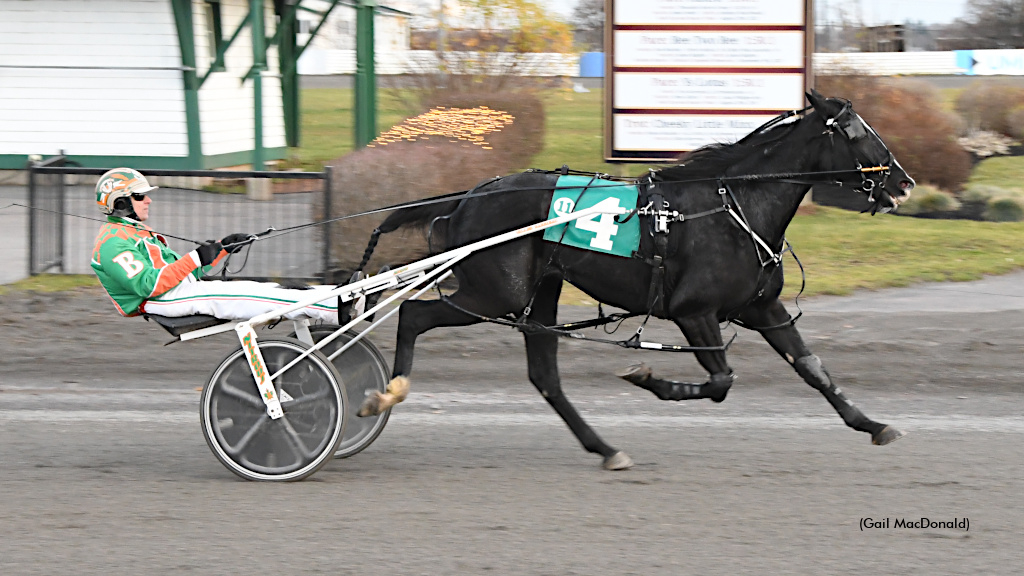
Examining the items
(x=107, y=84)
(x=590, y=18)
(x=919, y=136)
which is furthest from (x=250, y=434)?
(x=590, y=18)

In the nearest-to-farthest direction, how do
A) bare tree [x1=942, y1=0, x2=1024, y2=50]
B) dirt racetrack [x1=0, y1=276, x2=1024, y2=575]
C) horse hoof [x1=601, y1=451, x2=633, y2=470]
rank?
dirt racetrack [x1=0, y1=276, x2=1024, y2=575] < horse hoof [x1=601, y1=451, x2=633, y2=470] < bare tree [x1=942, y1=0, x2=1024, y2=50]

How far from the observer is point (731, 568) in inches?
178

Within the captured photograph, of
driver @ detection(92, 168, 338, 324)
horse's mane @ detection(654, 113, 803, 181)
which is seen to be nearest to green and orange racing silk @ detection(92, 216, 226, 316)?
driver @ detection(92, 168, 338, 324)

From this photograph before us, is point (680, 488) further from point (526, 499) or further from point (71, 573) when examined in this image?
point (71, 573)

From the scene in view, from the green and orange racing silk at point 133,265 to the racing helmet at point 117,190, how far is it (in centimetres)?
5

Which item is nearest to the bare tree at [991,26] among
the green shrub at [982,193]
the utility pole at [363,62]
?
the green shrub at [982,193]

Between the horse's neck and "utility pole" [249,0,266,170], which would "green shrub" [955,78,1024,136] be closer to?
"utility pole" [249,0,266,170]

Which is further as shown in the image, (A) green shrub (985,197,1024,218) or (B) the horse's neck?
(A) green shrub (985,197,1024,218)

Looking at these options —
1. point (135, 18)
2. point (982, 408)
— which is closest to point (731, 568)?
point (982, 408)

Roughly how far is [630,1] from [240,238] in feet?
27.9

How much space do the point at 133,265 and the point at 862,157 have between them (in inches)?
136

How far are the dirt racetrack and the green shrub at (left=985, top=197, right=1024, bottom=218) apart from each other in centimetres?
672

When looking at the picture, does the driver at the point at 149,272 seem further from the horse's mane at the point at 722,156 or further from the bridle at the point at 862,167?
the bridle at the point at 862,167

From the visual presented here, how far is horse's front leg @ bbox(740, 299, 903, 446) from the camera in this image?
19.5 feet
